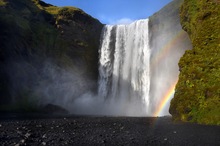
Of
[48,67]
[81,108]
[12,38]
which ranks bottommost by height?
[81,108]

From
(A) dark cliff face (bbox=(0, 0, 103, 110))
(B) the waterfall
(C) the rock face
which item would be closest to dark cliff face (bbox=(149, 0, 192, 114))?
(B) the waterfall

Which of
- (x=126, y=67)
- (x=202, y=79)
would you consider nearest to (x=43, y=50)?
(x=126, y=67)

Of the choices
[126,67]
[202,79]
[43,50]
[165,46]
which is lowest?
[202,79]

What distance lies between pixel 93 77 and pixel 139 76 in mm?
12878

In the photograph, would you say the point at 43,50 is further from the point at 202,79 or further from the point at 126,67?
the point at 202,79

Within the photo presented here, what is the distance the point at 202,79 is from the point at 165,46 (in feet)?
110

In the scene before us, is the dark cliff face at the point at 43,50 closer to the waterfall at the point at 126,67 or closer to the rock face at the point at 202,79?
the waterfall at the point at 126,67

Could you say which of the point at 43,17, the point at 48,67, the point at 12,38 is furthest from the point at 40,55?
the point at 43,17

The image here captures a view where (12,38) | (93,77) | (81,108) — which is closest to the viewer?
(12,38)

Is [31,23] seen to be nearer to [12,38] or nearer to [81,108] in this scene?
[12,38]

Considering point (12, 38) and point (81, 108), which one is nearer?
point (12, 38)

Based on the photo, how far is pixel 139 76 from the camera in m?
59.0

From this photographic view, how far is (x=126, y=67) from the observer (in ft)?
206

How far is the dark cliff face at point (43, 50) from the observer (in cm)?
5609
